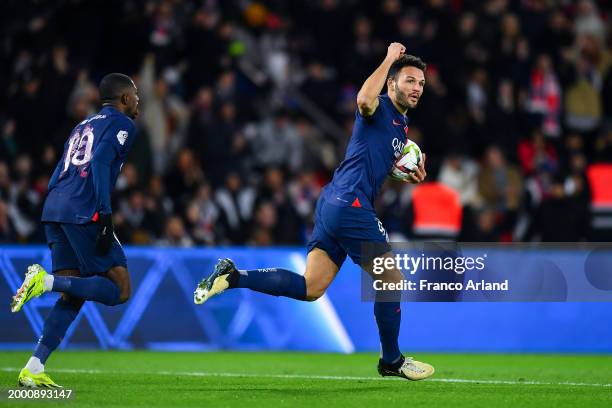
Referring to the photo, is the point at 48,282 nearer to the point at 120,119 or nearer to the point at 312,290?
the point at 120,119

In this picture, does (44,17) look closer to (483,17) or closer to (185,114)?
(185,114)

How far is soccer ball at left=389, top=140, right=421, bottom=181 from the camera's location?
9.17m

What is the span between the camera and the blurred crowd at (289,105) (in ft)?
52.6

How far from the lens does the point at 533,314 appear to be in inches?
533

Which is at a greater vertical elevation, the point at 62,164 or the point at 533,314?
the point at 62,164

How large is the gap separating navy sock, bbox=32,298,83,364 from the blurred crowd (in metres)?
6.04

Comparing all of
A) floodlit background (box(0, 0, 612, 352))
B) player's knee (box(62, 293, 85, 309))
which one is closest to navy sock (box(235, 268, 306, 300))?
player's knee (box(62, 293, 85, 309))

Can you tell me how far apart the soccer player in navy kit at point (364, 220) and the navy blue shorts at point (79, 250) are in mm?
837

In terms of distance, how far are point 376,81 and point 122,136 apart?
73.7 inches

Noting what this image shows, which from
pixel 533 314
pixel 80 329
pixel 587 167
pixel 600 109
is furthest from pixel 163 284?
pixel 600 109

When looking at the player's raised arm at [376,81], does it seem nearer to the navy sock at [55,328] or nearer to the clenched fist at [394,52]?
the clenched fist at [394,52]

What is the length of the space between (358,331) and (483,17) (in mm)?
8611

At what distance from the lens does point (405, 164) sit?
9.18m

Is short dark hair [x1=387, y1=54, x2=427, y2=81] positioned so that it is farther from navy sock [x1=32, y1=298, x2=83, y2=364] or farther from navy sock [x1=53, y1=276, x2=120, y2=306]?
navy sock [x1=32, y1=298, x2=83, y2=364]
